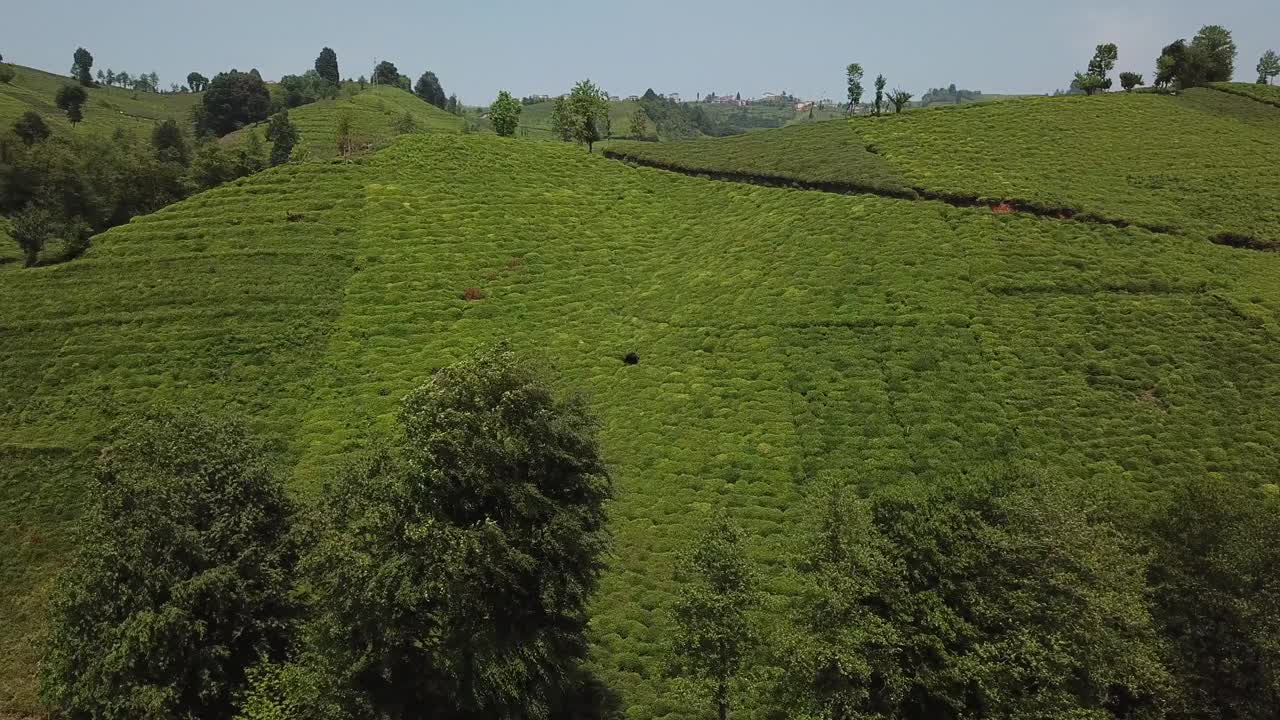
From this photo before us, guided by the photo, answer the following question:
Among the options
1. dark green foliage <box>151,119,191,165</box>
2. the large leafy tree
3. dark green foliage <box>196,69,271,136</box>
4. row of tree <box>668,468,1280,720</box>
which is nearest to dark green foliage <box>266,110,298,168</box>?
dark green foliage <box>151,119,191,165</box>

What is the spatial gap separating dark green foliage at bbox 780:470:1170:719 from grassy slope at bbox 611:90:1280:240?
153 feet

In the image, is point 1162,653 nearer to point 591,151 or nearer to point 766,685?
point 766,685

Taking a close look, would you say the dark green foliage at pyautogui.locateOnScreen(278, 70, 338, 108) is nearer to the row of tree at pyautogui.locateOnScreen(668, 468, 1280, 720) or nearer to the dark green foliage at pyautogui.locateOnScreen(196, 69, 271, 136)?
the dark green foliage at pyautogui.locateOnScreen(196, 69, 271, 136)

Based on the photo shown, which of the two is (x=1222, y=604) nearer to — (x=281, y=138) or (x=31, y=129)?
(x=281, y=138)

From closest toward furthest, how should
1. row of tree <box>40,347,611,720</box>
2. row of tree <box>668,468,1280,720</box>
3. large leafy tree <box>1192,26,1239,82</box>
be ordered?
row of tree <box>668,468,1280,720</box>
row of tree <box>40,347,611,720</box>
large leafy tree <box>1192,26,1239,82</box>

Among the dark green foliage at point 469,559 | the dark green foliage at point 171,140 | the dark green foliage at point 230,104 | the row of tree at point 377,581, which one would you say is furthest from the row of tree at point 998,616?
the dark green foliage at point 230,104

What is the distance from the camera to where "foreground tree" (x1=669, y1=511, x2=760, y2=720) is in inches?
925

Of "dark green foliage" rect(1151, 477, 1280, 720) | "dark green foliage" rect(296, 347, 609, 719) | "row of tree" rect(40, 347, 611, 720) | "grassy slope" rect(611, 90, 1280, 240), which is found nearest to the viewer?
"dark green foliage" rect(296, 347, 609, 719)

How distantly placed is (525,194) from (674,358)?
34792mm

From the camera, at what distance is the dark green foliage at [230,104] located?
500 feet

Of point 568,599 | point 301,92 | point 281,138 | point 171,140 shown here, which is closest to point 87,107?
point 301,92

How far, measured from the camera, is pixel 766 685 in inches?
926

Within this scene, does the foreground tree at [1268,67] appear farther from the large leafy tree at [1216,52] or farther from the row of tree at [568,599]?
the row of tree at [568,599]

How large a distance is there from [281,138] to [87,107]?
90863 millimetres
